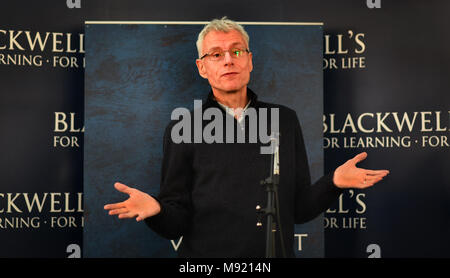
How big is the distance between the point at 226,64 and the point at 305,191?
3.06 feet

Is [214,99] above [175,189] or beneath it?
above

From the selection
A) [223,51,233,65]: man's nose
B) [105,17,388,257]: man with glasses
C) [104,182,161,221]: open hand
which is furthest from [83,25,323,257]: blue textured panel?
[104,182,161,221]: open hand

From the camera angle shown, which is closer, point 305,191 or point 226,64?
point 226,64

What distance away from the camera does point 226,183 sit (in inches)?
110

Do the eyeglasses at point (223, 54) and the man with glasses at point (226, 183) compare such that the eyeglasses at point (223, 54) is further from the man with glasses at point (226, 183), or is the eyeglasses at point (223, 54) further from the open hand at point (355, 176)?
the open hand at point (355, 176)

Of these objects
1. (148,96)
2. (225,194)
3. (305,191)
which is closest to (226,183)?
Result: (225,194)

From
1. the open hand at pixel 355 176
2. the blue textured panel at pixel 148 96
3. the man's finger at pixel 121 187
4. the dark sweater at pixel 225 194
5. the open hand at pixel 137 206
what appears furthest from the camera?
the blue textured panel at pixel 148 96

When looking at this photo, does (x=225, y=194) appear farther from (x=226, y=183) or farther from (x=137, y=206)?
(x=137, y=206)

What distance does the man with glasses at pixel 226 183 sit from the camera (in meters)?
2.75

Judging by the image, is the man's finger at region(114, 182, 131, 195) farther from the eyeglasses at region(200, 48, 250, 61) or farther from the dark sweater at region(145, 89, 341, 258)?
the eyeglasses at region(200, 48, 250, 61)

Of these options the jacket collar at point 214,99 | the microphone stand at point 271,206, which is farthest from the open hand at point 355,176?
the jacket collar at point 214,99

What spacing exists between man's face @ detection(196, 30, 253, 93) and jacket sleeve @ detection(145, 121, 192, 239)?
443mm

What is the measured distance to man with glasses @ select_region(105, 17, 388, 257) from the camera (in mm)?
2752
